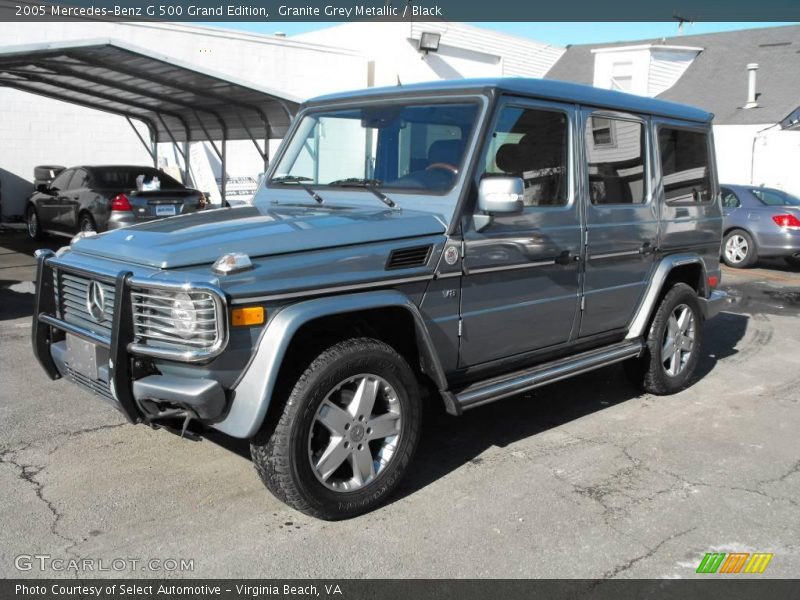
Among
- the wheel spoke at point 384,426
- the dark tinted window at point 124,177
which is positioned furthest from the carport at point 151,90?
the wheel spoke at point 384,426

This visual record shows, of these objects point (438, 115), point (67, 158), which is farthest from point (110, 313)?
point (67, 158)

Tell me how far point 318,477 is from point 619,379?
358cm

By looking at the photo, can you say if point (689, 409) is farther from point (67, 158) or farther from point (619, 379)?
point (67, 158)

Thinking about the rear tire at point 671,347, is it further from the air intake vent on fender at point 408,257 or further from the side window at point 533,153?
the air intake vent on fender at point 408,257

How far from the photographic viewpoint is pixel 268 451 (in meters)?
3.37

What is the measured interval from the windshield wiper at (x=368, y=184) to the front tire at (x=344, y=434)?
925 mm

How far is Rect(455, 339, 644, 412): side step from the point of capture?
403cm

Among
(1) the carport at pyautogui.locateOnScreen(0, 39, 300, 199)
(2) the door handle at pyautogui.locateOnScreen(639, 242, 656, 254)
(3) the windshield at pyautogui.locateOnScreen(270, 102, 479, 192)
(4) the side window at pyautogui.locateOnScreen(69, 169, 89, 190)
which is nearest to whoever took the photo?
(3) the windshield at pyautogui.locateOnScreen(270, 102, 479, 192)

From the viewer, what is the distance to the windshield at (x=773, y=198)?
528 inches

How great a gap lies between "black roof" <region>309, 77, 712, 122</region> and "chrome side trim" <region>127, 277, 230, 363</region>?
1953mm

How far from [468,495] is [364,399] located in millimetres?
849

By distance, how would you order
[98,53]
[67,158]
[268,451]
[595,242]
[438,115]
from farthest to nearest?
[67,158] → [98,53] → [595,242] → [438,115] → [268,451]

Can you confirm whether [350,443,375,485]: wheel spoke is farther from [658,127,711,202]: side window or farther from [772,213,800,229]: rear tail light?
[772,213,800,229]: rear tail light

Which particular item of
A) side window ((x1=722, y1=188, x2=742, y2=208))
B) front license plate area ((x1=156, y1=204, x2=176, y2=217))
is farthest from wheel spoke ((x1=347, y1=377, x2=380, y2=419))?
side window ((x1=722, y1=188, x2=742, y2=208))
